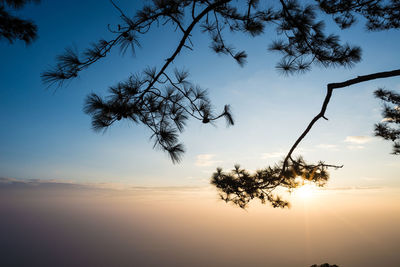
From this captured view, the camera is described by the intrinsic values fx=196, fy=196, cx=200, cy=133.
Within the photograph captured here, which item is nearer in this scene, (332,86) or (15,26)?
(15,26)

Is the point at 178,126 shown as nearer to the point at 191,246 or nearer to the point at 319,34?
the point at 319,34

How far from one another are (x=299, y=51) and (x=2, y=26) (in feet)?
10.1

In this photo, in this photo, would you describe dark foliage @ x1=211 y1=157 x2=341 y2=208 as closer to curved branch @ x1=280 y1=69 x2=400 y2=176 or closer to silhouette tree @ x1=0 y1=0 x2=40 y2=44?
curved branch @ x1=280 y1=69 x2=400 y2=176

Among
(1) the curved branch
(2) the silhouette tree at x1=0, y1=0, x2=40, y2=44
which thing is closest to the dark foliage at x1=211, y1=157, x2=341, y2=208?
(1) the curved branch

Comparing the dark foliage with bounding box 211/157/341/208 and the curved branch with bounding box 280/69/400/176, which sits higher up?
the curved branch with bounding box 280/69/400/176

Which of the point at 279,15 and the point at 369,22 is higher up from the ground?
the point at 369,22

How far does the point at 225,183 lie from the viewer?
9.07 ft

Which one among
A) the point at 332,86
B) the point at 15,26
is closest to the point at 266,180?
the point at 332,86

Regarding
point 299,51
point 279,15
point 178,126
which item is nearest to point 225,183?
point 178,126

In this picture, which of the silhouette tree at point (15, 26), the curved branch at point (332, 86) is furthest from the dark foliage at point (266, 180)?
the silhouette tree at point (15, 26)

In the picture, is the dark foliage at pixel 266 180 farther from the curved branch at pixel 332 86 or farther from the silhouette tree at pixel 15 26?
the silhouette tree at pixel 15 26

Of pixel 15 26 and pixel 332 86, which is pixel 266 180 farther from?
pixel 15 26

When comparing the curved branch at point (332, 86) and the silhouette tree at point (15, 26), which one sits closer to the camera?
the silhouette tree at point (15, 26)

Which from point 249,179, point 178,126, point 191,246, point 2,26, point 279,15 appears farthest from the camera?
point 191,246
